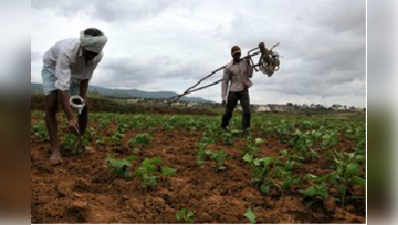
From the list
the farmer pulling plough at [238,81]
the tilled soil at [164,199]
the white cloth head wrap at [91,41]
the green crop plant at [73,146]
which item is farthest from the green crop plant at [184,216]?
the farmer pulling plough at [238,81]

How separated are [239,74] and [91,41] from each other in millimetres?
3112

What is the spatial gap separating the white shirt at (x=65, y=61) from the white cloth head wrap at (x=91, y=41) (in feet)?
0.29

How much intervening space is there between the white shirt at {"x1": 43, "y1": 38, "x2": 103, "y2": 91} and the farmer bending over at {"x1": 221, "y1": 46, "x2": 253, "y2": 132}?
8.72 ft

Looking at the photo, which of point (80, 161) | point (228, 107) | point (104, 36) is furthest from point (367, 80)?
point (228, 107)

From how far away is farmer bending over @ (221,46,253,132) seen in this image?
580cm

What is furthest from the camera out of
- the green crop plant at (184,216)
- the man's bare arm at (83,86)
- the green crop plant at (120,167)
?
the man's bare arm at (83,86)

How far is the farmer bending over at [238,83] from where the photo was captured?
19.0ft

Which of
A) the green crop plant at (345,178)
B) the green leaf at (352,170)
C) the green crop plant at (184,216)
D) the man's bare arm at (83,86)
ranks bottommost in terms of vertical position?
the green crop plant at (184,216)

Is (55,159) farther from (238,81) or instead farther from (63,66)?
(238,81)

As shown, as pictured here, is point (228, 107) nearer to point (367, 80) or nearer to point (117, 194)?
point (117, 194)

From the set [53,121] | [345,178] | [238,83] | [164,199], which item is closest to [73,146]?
[53,121]

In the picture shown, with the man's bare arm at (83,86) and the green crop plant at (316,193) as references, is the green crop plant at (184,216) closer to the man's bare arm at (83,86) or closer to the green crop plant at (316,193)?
the green crop plant at (316,193)

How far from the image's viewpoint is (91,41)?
123 inches

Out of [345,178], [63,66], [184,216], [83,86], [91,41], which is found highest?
[91,41]
